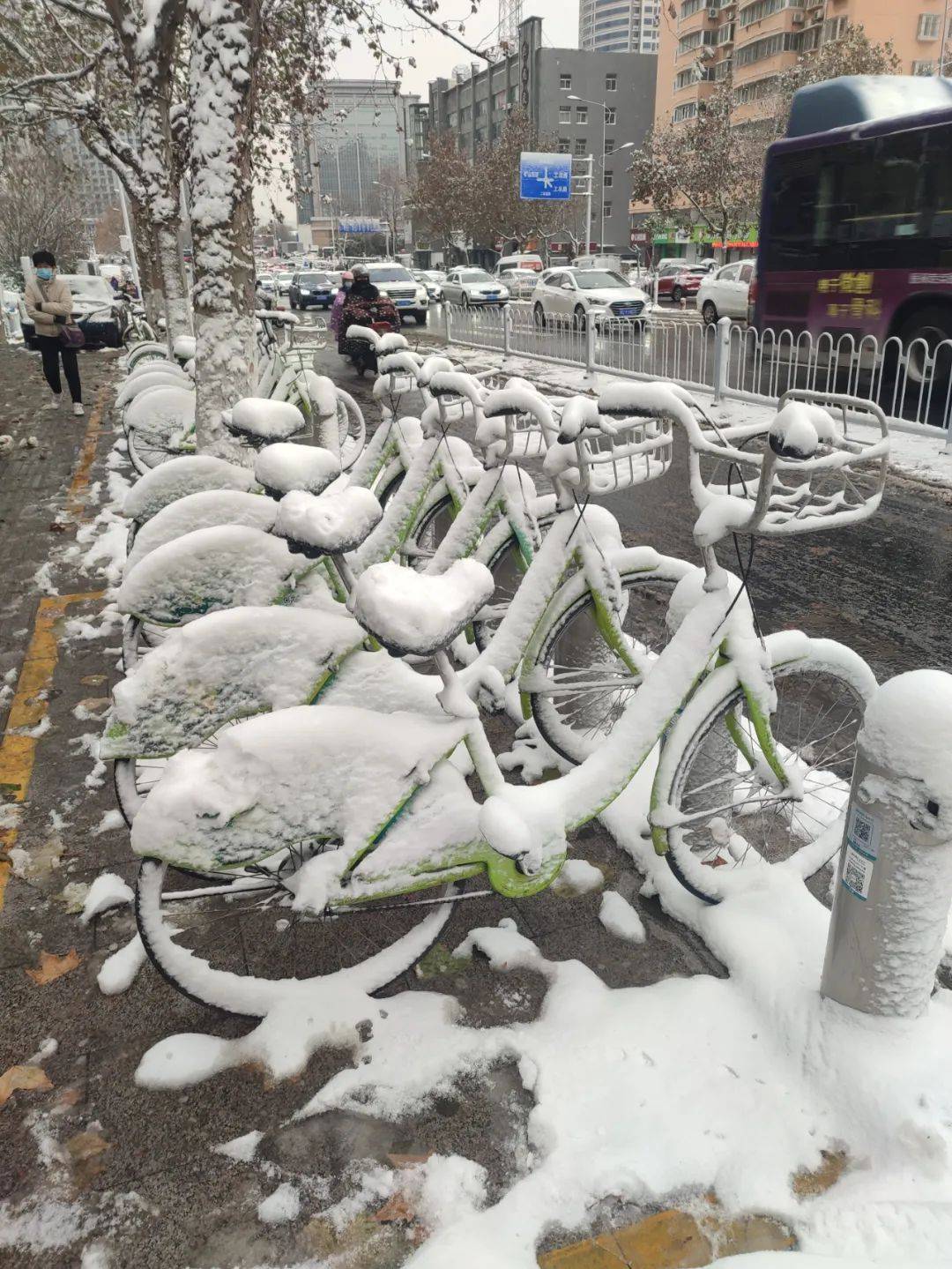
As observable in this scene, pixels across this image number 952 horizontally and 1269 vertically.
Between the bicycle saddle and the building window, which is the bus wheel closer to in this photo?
the bicycle saddle

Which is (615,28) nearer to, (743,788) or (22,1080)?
(743,788)

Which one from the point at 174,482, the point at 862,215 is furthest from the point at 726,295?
the point at 174,482

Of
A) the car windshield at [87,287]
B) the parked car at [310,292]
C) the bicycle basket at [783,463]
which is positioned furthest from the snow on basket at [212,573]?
the parked car at [310,292]

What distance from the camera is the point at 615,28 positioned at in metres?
77.1

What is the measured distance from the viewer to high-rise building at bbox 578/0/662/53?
71938mm

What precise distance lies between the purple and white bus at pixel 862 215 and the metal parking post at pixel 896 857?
33.1 ft

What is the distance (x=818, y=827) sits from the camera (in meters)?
3.12

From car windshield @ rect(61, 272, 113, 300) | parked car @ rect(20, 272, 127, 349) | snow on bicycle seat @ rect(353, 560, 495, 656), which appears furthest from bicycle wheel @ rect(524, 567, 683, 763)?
car windshield @ rect(61, 272, 113, 300)

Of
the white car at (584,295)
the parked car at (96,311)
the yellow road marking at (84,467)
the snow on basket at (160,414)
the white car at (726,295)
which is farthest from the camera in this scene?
the white car at (726,295)

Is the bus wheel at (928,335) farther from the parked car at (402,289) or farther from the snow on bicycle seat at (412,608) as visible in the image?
the parked car at (402,289)

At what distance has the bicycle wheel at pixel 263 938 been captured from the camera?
2.27 meters

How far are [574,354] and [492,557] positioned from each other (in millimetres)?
13481

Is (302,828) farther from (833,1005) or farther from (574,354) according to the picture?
(574,354)

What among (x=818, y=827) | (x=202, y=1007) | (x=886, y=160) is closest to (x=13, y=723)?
(x=202, y=1007)
